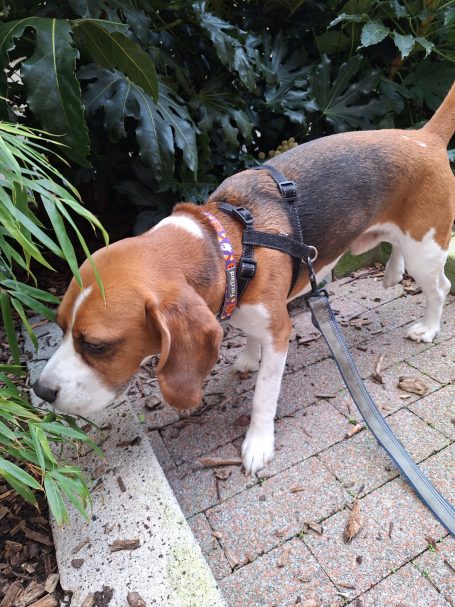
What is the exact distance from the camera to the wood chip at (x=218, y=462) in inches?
91.3

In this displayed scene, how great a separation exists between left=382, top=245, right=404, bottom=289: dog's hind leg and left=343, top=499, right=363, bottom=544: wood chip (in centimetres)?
190

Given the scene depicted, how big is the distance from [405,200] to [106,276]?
1.85 meters

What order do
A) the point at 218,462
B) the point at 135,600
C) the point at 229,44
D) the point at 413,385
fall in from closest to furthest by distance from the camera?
the point at 135,600, the point at 218,462, the point at 413,385, the point at 229,44

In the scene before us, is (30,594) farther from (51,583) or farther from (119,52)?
(119,52)

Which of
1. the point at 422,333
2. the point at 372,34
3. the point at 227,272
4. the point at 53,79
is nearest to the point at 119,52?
the point at 53,79

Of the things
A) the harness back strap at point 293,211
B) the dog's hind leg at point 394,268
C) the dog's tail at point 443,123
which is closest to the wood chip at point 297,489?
the harness back strap at point 293,211

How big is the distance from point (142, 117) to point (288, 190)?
1183 millimetres

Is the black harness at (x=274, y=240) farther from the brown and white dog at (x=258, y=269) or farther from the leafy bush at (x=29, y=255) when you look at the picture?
the leafy bush at (x=29, y=255)

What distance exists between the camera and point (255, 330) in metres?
2.21

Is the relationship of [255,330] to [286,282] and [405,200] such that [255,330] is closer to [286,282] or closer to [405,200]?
[286,282]

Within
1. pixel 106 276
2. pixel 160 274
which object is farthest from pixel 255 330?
pixel 106 276

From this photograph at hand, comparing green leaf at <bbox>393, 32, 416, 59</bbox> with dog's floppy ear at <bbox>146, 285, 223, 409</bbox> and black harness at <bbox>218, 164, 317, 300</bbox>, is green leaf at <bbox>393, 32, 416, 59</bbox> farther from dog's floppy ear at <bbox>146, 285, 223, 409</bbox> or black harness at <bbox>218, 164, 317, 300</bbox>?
dog's floppy ear at <bbox>146, 285, 223, 409</bbox>

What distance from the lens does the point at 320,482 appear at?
2162 millimetres

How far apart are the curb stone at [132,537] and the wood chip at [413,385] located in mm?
1624
